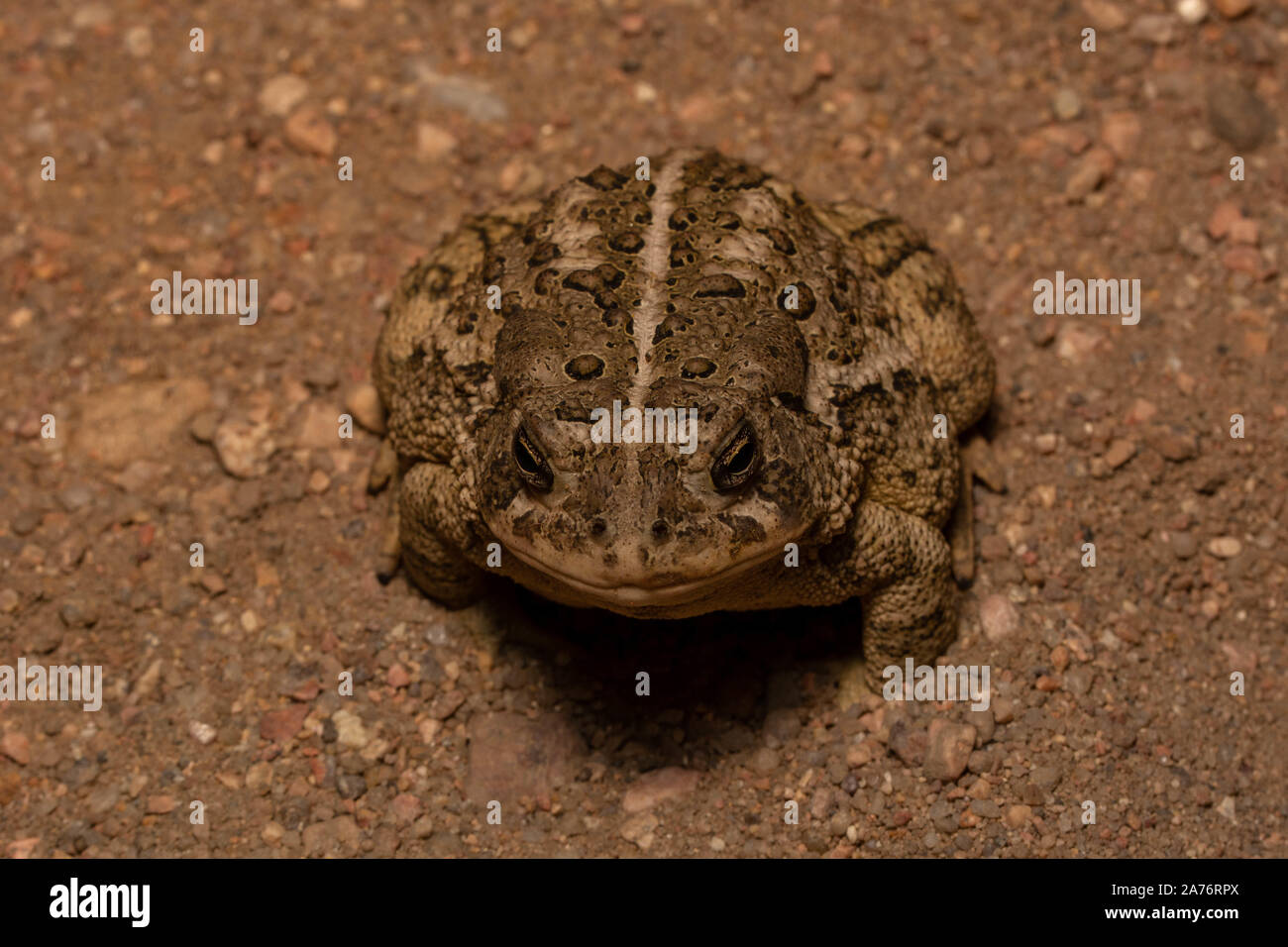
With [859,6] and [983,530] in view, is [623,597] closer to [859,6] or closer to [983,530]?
[983,530]

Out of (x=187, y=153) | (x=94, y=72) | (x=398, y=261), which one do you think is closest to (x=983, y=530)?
(x=398, y=261)

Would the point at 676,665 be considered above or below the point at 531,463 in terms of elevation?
below

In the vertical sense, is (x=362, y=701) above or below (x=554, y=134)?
below
